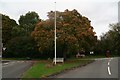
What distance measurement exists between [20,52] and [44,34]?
2593 cm

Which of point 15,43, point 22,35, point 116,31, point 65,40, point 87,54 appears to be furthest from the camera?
point 116,31

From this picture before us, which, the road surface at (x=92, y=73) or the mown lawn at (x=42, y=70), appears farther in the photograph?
the mown lawn at (x=42, y=70)

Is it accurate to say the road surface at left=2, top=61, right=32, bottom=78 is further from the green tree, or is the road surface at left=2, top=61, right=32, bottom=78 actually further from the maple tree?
the green tree

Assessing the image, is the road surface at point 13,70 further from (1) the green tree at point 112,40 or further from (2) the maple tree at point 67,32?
(1) the green tree at point 112,40

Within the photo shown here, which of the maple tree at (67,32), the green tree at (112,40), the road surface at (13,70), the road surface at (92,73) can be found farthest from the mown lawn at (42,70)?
the green tree at (112,40)

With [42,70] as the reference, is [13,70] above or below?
below

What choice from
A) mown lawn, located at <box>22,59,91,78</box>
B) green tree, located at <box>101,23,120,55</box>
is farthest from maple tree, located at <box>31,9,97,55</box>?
green tree, located at <box>101,23,120,55</box>

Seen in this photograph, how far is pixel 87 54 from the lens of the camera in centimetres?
10225

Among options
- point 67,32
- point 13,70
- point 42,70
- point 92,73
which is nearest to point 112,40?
point 67,32

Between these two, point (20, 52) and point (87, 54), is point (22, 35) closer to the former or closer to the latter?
point (20, 52)

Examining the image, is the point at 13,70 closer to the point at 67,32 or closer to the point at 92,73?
the point at 92,73

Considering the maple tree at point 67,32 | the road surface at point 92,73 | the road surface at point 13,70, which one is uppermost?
the maple tree at point 67,32

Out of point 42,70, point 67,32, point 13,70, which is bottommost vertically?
point 13,70

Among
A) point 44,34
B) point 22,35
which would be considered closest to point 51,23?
point 44,34
